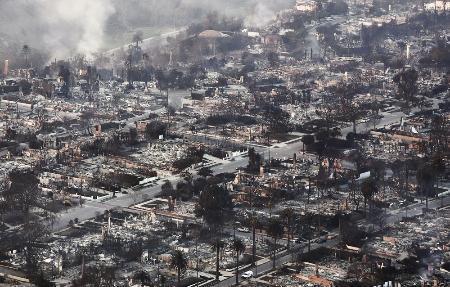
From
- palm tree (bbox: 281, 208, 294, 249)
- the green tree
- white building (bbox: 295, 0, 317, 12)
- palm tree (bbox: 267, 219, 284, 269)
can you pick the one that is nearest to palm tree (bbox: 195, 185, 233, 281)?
palm tree (bbox: 267, 219, 284, 269)

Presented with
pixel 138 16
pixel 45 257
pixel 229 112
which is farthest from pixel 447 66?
pixel 45 257

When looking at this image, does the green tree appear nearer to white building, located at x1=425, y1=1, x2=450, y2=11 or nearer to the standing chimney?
the standing chimney

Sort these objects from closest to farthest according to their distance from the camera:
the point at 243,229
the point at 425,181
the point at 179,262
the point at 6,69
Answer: the point at 179,262
the point at 243,229
the point at 425,181
the point at 6,69

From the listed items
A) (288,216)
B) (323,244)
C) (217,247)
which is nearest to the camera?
(217,247)

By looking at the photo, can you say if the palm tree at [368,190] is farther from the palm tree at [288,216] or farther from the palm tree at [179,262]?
the palm tree at [179,262]

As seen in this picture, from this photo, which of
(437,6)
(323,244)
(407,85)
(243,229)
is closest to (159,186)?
(243,229)

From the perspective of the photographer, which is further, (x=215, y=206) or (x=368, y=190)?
(x=368, y=190)

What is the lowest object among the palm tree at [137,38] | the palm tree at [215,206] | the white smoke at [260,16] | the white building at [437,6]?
the palm tree at [215,206]

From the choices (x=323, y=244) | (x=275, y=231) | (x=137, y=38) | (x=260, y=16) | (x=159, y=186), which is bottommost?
(x=323, y=244)

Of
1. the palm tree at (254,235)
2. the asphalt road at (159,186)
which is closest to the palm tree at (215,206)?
the palm tree at (254,235)

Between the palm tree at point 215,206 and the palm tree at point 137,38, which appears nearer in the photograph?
the palm tree at point 215,206

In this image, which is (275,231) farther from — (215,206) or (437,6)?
(437,6)

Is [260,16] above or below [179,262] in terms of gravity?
above
